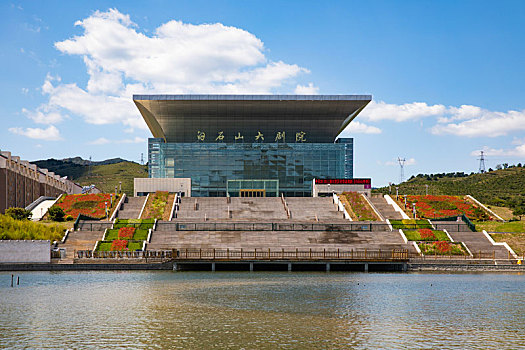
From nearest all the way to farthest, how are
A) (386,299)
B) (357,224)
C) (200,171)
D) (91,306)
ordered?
(91,306)
(386,299)
(357,224)
(200,171)

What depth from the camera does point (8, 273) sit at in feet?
189

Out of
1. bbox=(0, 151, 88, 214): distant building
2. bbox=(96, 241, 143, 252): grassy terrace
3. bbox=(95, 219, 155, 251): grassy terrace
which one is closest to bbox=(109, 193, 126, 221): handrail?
bbox=(95, 219, 155, 251): grassy terrace

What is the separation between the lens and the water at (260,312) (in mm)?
27172

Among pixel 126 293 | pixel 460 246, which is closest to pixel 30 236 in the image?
pixel 126 293

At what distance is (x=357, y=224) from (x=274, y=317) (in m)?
43.2

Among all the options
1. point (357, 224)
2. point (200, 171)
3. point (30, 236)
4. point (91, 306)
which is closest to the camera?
point (91, 306)

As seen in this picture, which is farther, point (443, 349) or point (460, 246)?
point (460, 246)

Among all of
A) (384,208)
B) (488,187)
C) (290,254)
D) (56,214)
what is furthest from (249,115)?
(488,187)

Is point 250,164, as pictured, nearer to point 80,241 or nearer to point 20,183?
point 20,183

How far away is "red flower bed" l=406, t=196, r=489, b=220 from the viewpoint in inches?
3489

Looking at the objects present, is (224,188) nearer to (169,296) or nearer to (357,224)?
(357,224)

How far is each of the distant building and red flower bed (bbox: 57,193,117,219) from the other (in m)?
9.40

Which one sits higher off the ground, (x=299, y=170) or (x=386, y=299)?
(x=299, y=170)

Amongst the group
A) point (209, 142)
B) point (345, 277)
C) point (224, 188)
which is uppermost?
point (209, 142)
